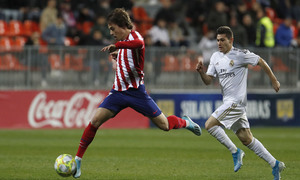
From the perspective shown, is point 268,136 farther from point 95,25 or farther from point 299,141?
point 95,25

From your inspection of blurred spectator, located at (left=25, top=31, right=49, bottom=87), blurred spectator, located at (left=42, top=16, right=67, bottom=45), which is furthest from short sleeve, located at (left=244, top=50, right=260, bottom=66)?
blurred spectator, located at (left=42, top=16, right=67, bottom=45)

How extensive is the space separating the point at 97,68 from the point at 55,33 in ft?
6.73

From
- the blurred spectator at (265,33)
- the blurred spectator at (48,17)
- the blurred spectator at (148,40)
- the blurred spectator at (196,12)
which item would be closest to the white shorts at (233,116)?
the blurred spectator at (148,40)

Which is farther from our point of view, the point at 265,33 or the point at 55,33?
the point at 265,33

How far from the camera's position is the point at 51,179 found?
8.71 metres

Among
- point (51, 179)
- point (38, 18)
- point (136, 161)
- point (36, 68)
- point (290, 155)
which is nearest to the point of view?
point (51, 179)

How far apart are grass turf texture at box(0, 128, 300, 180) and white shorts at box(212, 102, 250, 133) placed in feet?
2.45

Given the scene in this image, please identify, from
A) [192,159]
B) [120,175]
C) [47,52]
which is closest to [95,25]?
[47,52]

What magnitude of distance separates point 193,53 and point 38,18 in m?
5.76

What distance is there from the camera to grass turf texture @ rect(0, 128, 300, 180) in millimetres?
9305

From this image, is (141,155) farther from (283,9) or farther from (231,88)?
(283,9)

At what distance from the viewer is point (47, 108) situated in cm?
1844

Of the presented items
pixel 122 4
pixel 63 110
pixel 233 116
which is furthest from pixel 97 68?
pixel 233 116

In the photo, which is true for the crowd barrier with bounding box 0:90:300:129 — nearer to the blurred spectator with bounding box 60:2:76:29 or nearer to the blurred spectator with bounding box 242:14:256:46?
the blurred spectator with bounding box 242:14:256:46
